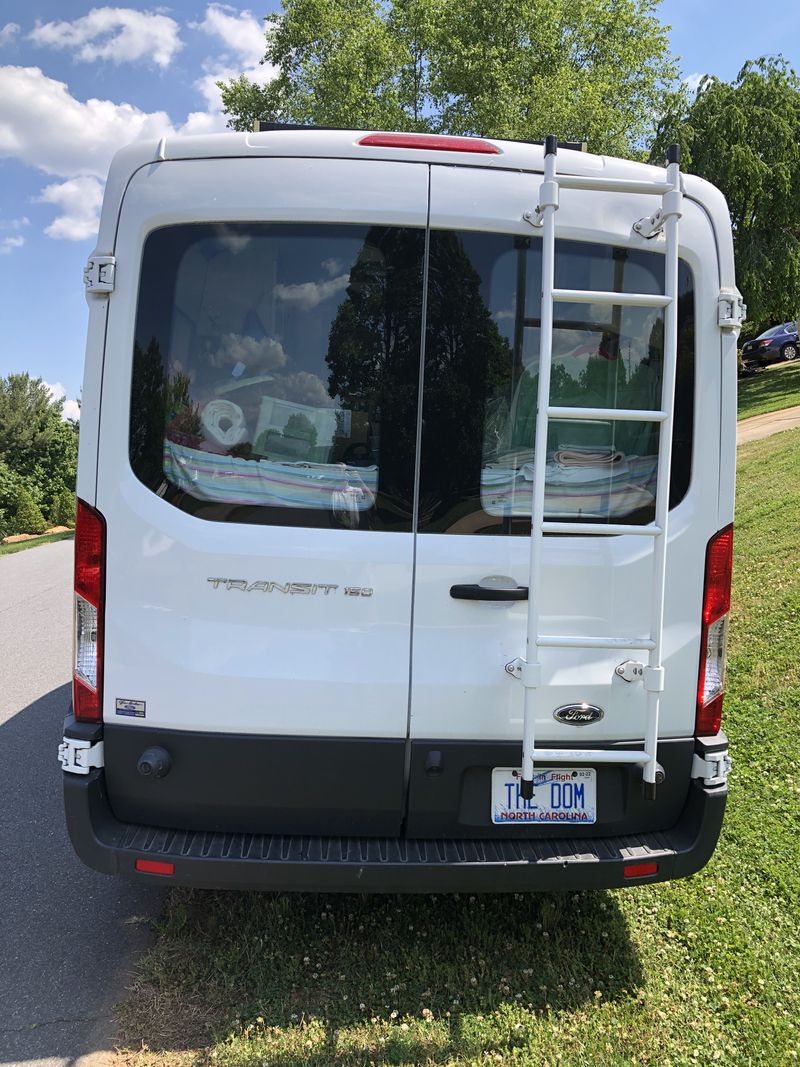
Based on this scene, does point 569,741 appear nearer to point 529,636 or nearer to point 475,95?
point 529,636

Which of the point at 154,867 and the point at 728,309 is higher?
the point at 728,309

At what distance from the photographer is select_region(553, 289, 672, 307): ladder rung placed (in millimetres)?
2402

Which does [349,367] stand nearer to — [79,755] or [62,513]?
[79,755]

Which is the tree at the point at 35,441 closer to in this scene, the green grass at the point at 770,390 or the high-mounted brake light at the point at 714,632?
the green grass at the point at 770,390

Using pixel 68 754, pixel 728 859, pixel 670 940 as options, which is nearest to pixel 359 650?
pixel 68 754

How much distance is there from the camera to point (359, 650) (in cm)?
256

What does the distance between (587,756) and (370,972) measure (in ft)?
3.87

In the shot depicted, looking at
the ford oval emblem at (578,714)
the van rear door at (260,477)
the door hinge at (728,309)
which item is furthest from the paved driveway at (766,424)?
the van rear door at (260,477)

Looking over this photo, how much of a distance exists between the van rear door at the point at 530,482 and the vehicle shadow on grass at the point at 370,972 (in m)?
0.62

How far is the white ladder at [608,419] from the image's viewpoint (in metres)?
2.37

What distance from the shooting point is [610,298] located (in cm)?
244

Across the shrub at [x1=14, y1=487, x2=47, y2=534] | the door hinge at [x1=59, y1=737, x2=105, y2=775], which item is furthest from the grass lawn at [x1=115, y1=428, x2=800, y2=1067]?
the shrub at [x1=14, y1=487, x2=47, y2=534]

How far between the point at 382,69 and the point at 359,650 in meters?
24.0

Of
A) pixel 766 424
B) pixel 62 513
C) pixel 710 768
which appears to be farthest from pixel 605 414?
pixel 62 513
